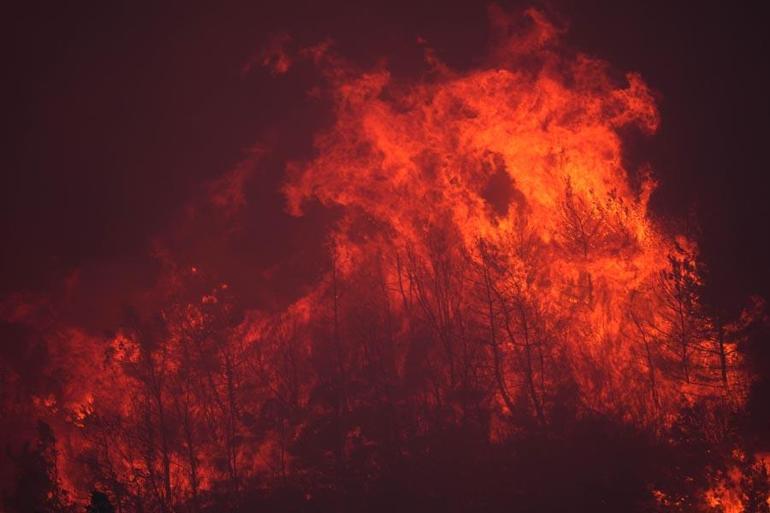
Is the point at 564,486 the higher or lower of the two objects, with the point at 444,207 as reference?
lower

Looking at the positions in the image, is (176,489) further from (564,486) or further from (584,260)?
(584,260)

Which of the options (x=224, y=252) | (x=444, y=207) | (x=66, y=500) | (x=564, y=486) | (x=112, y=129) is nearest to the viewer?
(x=564, y=486)

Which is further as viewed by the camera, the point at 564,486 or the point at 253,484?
the point at 253,484

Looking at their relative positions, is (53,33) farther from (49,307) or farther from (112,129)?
(49,307)

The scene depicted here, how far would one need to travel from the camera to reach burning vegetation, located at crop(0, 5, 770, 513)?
2206 centimetres

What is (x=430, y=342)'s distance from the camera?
26.6m

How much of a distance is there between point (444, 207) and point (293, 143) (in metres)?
7.78

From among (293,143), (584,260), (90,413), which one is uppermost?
(293,143)

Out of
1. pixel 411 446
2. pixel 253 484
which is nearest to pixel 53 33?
pixel 253 484

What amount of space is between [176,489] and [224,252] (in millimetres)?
10274

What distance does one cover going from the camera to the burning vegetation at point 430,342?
22062mm

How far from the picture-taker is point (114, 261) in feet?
95.4

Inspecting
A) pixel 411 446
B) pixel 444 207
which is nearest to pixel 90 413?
pixel 411 446

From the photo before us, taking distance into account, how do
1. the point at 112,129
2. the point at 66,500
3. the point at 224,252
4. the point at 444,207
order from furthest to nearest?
the point at 112,129 → the point at 224,252 → the point at 444,207 → the point at 66,500
